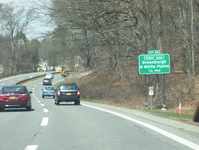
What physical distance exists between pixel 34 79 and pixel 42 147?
85.9 metres

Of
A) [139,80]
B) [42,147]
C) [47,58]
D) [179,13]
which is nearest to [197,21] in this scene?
[179,13]

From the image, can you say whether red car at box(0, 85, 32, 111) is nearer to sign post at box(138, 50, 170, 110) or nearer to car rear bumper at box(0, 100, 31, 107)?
car rear bumper at box(0, 100, 31, 107)

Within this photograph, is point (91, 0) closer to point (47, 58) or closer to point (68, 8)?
point (68, 8)

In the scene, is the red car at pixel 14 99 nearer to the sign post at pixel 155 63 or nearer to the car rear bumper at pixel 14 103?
the car rear bumper at pixel 14 103

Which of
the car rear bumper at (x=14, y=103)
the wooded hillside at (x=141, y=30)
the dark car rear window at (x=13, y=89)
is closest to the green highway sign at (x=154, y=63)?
the wooded hillside at (x=141, y=30)

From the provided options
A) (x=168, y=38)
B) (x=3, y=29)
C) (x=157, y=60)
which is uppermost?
(x=3, y=29)

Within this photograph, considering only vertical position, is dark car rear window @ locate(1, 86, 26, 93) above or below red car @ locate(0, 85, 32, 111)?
above

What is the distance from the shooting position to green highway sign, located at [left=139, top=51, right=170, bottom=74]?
23.8 metres

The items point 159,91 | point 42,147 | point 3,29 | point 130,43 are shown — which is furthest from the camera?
point 3,29

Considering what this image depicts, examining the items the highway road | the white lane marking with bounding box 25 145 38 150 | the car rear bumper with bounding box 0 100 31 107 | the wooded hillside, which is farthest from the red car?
the white lane marking with bounding box 25 145 38 150

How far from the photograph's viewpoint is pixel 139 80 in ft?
114

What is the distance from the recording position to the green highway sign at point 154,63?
23766 mm

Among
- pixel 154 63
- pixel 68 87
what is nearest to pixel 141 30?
pixel 154 63

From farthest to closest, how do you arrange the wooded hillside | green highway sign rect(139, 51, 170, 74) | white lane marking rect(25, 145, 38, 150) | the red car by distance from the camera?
the wooded hillside → green highway sign rect(139, 51, 170, 74) → the red car → white lane marking rect(25, 145, 38, 150)
